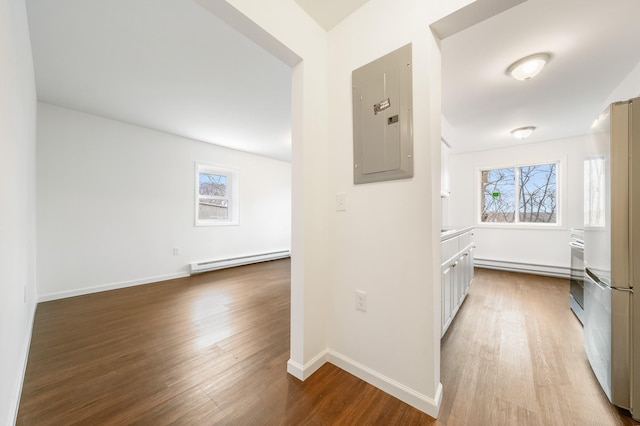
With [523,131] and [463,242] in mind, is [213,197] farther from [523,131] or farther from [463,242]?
[523,131]

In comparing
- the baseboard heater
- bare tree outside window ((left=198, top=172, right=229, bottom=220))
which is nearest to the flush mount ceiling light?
bare tree outside window ((left=198, top=172, right=229, bottom=220))

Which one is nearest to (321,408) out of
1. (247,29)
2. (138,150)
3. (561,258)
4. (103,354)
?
(103,354)

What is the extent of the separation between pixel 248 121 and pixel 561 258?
5.83 meters

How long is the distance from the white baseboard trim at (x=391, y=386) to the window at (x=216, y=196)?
3.77m

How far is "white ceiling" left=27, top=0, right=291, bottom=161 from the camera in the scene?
5.27 feet

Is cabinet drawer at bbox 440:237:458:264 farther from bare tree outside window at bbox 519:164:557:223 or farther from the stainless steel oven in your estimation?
bare tree outside window at bbox 519:164:557:223

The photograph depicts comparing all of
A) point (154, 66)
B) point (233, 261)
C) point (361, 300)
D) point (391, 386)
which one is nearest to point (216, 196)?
point (233, 261)

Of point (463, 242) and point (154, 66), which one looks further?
point (463, 242)

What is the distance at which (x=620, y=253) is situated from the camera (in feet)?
4.08

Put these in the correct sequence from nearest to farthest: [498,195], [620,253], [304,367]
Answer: [620,253] → [304,367] → [498,195]

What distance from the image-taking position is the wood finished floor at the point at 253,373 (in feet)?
4.10

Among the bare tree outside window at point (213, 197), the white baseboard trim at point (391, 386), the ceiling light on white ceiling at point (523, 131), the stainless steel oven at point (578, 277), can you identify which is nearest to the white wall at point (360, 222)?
the white baseboard trim at point (391, 386)

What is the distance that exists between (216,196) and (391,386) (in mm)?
4444

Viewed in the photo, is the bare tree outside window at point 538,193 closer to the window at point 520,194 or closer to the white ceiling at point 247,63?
the window at point 520,194
